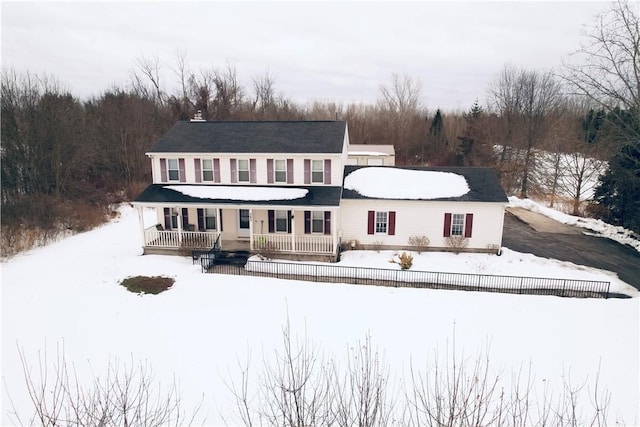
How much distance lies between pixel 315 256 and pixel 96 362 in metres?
11.1

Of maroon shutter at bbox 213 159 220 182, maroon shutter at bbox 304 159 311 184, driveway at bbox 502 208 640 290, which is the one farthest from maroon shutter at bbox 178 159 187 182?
driveway at bbox 502 208 640 290

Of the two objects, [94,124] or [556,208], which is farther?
[94,124]

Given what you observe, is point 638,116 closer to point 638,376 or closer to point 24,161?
point 638,376

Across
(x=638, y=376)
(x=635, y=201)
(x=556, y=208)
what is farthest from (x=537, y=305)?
(x=556, y=208)

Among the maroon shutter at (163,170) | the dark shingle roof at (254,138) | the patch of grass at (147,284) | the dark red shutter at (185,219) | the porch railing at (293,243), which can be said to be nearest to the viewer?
the patch of grass at (147,284)

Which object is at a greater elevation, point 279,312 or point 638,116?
point 638,116

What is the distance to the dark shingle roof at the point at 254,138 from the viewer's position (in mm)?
21609

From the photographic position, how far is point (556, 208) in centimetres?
3225

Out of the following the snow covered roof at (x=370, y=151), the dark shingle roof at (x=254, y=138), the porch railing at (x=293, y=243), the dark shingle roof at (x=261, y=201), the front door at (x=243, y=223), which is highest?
the dark shingle roof at (x=254, y=138)

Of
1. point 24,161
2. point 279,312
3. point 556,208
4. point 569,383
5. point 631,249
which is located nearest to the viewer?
point 569,383

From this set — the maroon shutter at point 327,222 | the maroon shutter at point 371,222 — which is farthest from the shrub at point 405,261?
the maroon shutter at point 327,222

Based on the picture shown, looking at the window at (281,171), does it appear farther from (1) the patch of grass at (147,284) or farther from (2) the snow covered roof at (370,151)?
(2) the snow covered roof at (370,151)

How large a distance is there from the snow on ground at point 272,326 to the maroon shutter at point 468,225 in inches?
142

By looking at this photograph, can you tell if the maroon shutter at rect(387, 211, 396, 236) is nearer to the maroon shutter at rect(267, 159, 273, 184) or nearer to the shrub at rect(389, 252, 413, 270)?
the shrub at rect(389, 252, 413, 270)
